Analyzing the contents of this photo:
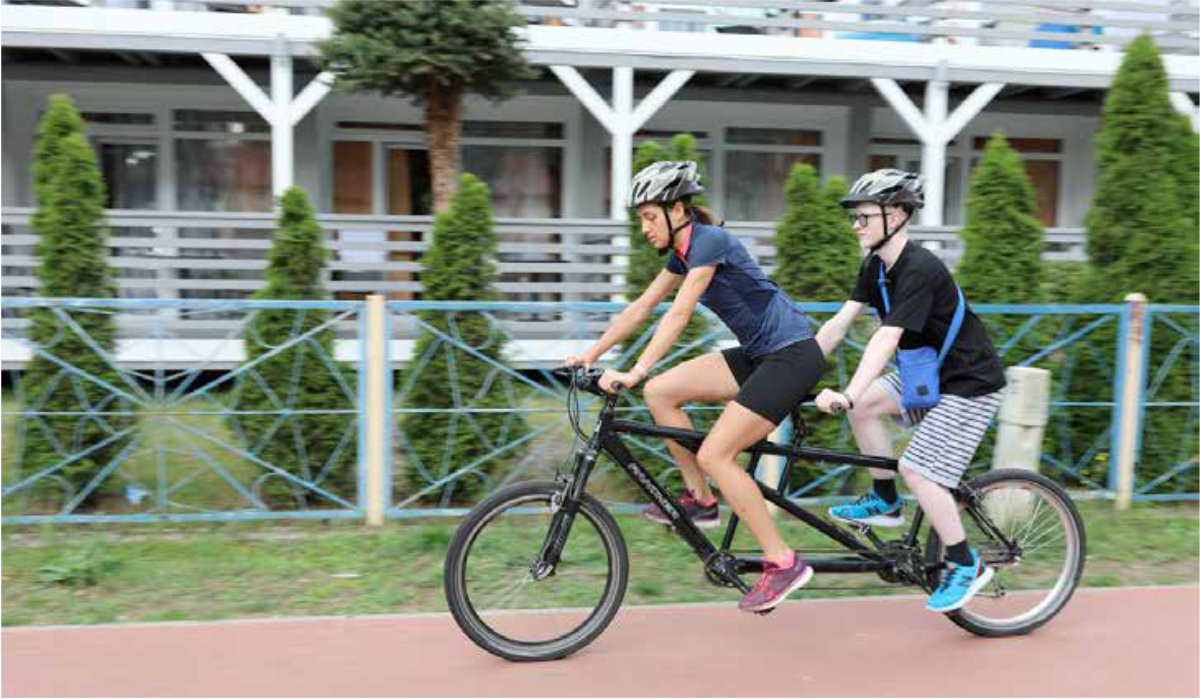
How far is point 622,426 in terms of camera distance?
3898 millimetres

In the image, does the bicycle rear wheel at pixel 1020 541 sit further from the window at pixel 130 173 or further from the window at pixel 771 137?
the window at pixel 130 173

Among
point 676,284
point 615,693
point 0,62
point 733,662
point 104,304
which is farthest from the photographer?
point 0,62

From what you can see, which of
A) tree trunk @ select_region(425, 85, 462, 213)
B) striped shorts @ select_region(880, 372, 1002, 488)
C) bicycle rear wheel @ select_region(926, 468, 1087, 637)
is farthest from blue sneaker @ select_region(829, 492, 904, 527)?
tree trunk @ select_region(425, 85, 462, 213)

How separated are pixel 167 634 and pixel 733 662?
2298 mm

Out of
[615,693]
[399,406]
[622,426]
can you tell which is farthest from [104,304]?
[615,693]

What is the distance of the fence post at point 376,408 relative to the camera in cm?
542

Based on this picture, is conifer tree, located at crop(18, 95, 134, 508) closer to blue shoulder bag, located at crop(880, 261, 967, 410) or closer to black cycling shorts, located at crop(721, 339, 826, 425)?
black cycling shorts, located at crop(721, 339, 826, 425)

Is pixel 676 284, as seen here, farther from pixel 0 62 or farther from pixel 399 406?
pixel 0 62

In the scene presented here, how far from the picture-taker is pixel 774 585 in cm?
388

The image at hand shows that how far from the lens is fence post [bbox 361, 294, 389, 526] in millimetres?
5418

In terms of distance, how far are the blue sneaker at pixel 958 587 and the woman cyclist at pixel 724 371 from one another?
1.79 ft

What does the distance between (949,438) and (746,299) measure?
96 centimetres

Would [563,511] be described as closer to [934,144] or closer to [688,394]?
[688,394]

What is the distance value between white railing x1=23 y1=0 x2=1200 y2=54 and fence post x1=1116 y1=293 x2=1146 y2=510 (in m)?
6.46
